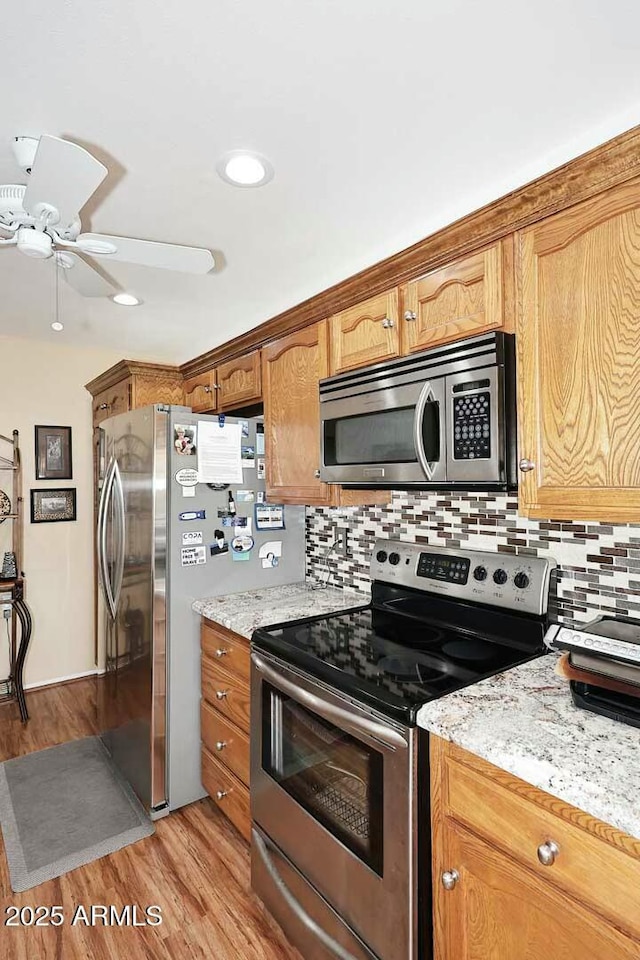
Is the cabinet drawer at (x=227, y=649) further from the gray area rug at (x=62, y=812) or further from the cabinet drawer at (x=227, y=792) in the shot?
the gray area rug at (x=62, y=812)

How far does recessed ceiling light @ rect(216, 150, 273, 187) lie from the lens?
4.80 feet

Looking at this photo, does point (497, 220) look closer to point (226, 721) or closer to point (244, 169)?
point (244, 169)

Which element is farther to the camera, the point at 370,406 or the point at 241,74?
the point at 370,406

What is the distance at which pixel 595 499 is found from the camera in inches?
50.1

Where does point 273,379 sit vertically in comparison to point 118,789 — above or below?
above

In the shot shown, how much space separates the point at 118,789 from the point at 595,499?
2.50m

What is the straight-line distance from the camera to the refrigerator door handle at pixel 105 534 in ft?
8.59

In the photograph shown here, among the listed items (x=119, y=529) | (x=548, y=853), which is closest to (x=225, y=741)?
(x=119, y=529)

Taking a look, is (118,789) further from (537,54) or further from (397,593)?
(537,54)

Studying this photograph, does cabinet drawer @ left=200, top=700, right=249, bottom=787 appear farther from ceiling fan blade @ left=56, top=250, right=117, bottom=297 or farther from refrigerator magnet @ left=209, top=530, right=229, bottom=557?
ceiling fan blade @ left=56, top=250, right=117, bottom=297

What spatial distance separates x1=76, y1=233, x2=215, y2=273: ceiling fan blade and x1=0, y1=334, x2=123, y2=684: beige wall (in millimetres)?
2414

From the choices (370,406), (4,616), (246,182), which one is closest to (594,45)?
(246,182)

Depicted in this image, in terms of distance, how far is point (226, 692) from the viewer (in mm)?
2131

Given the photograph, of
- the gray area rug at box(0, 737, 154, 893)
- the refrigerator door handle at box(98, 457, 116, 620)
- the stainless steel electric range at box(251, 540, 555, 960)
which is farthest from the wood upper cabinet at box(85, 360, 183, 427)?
the gray area rug at box(0, 737, 154, 893)
